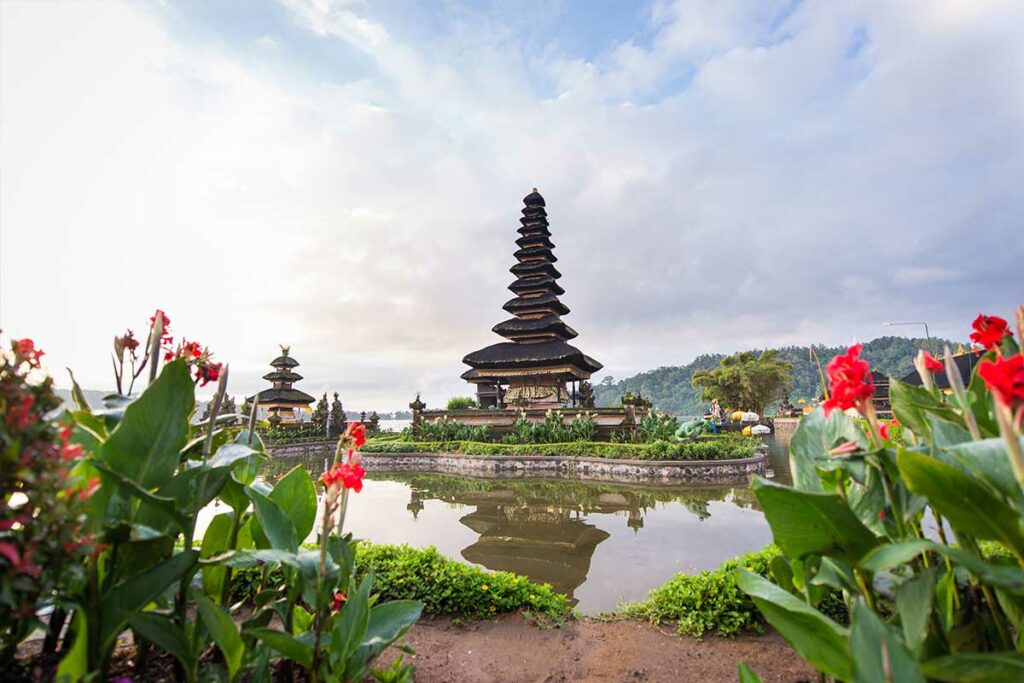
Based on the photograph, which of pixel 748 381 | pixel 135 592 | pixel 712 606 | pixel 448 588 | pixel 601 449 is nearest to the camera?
pixel 135 592

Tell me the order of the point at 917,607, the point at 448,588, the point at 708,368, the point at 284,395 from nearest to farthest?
the point at 917,607, the point at 448,588, the point at 284,395, the point at 708,368

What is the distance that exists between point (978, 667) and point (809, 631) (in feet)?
1.17

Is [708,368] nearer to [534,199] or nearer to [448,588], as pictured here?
[534,199]

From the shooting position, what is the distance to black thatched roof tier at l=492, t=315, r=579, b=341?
22000mm

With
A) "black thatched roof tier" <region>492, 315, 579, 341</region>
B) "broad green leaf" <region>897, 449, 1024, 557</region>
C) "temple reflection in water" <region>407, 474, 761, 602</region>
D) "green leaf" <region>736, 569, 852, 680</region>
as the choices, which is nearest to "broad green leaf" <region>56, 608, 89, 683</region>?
"green leaf" <region>736, 569, 852, 680</region>

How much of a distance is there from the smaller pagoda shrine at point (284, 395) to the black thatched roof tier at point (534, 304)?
53.3ft

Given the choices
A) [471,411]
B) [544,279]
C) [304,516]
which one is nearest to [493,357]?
[471,411]

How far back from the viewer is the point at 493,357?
21578 millimetres

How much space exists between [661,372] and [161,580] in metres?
108

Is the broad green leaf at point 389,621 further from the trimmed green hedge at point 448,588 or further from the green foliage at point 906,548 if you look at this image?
the trimmed green hedge at point 448,588

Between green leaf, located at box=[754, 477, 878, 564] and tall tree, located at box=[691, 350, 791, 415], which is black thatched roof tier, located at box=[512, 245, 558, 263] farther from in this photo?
green leaf, located at box=[754, 477, 878, 564]

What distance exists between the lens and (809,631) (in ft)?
4.17

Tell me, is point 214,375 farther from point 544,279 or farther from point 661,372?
point 661,372

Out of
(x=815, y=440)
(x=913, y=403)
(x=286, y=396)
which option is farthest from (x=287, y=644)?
(x=286, y=396)
